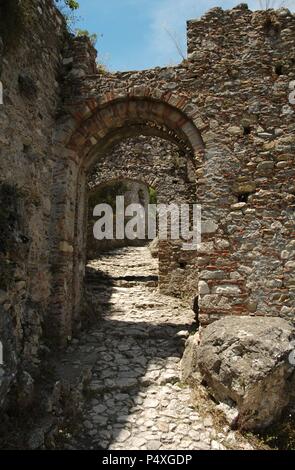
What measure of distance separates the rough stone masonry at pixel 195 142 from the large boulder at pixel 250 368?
49 centimetres

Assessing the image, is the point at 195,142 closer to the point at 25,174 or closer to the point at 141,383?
the point at 25,174

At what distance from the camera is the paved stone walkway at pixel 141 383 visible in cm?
409

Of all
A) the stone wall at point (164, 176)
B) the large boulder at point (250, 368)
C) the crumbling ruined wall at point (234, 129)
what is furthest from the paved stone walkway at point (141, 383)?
the crumbling ruined wall at point (234, 129)

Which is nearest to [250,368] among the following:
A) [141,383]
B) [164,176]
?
[141,383]

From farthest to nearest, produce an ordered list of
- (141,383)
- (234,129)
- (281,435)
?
(234,129)
(141,383)
(281,435)

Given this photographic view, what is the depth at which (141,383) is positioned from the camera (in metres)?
4.98

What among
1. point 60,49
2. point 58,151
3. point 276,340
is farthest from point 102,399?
point 60,49

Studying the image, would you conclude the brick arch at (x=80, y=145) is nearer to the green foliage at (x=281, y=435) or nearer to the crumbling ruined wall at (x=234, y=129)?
the crumbling ruined wall at (x=234, y=129)

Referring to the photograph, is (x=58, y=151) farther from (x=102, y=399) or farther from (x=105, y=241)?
(x=105, y=241)

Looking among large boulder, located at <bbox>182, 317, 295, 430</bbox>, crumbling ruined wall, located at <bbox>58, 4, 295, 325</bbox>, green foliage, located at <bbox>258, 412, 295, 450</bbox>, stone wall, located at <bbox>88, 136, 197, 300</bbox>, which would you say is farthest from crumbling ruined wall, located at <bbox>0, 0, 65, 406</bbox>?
stone wall, located at <bbox>88, 136, 197, 300</bbox>

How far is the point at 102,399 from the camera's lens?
15.4 feet

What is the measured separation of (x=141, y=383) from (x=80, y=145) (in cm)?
347

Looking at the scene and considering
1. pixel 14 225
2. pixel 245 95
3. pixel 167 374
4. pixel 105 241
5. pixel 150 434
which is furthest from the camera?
pixel 105 241

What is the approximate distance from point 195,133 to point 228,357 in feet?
9.89
